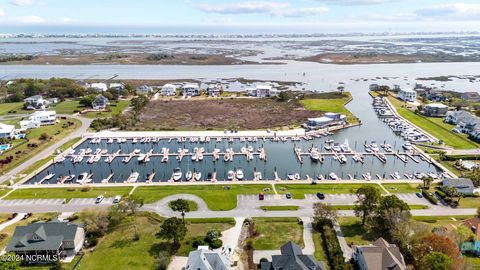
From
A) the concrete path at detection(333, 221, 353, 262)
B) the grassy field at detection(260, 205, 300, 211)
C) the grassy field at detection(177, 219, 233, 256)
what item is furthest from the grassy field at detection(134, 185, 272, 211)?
the concrete path at detection(333, 221, 353, 262)

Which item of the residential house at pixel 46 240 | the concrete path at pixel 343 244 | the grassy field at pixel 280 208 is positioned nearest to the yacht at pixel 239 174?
the grassy field at pixel 280 208

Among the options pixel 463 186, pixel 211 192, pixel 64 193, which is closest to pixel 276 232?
pixel 211 192

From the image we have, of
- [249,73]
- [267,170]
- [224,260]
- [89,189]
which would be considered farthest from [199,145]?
[249,73]

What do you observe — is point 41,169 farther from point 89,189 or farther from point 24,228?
point 24,228

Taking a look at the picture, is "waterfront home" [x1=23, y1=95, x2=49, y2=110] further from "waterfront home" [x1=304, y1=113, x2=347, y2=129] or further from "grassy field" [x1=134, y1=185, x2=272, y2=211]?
"waterfront home" [x1=304, y1=113, x2=347, y2=129]

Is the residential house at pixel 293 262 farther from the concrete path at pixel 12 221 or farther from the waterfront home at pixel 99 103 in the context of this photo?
the waterfront home at pixel 99 103

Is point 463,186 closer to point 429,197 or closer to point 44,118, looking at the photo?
point 429,197
